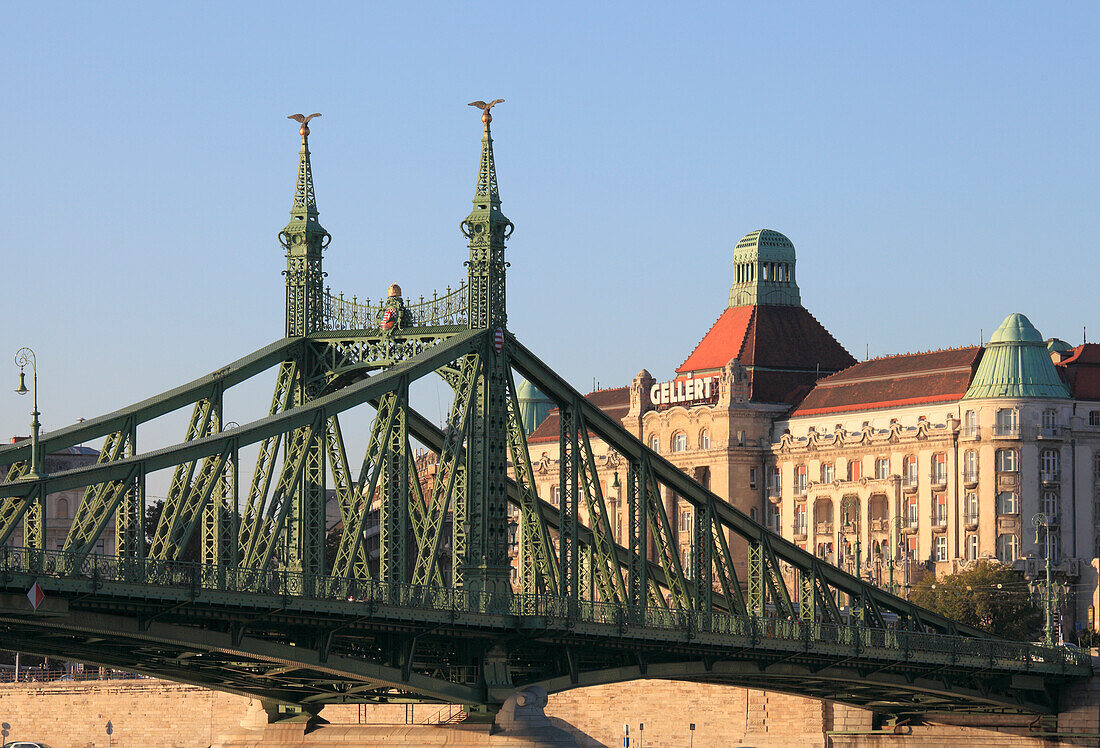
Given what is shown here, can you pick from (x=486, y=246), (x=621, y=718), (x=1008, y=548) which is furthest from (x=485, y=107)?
(x=1008, y=548)

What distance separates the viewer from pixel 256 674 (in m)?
89.9

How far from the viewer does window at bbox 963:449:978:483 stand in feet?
650

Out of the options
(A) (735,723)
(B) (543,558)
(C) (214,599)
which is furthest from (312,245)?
(A) (735,723)

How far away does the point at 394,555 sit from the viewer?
290 feet

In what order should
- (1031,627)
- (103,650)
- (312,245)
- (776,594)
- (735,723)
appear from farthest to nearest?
(1031,627) → (735,723) → (776,594) → (312,245) → (103,650)

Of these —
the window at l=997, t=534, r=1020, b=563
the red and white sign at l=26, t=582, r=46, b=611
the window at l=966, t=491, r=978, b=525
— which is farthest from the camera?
the window at l=966, t=491, r=978, b=525

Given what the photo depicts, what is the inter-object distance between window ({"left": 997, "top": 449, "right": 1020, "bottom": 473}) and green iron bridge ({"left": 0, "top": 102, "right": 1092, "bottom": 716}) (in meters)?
88.5

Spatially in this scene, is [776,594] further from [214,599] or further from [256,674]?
[214,599]

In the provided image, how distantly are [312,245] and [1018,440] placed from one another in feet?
360

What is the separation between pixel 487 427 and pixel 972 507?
4396 inches

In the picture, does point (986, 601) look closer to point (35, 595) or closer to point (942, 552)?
point (942, 552)

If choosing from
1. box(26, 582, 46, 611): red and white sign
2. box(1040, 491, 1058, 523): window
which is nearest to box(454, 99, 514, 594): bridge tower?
box(26, 582, 46, 611): red and white sign

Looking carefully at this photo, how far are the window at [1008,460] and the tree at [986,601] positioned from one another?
61.7 ft

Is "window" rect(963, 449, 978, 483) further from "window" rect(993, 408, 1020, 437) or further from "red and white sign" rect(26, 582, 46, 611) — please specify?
"red and white sign" rect(26, 582, 46, 611)
